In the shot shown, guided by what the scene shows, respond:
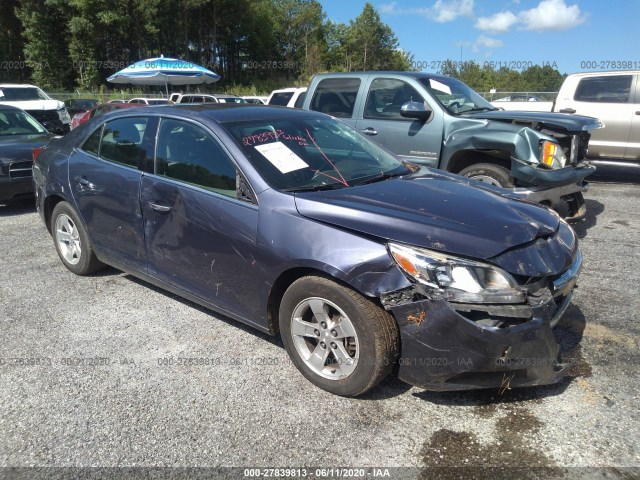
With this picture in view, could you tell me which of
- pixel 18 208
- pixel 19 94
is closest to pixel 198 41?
pixel 19 94

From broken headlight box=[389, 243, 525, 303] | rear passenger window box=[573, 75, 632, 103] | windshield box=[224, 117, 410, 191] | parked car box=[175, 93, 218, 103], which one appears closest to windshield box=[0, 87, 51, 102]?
parked car box=[175, 93, 218, 103]

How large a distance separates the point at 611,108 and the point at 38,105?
1552 cm

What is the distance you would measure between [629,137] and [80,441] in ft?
30.7

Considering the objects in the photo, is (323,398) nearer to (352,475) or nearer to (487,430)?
(352,475)

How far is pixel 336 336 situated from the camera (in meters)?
2.83

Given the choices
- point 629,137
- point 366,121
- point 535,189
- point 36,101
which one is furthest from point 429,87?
point 36,101

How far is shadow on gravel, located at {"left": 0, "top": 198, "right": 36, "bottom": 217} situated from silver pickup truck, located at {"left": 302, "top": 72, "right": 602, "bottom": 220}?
4.51 m

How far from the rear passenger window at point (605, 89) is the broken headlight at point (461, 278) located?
8057 mm

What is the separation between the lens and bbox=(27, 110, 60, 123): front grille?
599 inches

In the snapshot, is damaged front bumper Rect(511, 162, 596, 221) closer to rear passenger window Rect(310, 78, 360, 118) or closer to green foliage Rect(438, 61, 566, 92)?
rear passenger window Rect(310, 78, 360, 118)

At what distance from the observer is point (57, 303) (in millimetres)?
4270

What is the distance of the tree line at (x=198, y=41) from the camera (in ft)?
124

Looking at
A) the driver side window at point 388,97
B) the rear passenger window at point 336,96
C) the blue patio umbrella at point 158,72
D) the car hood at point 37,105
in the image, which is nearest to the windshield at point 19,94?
the car hood at point 37,105

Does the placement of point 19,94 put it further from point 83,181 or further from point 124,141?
point 124,141
